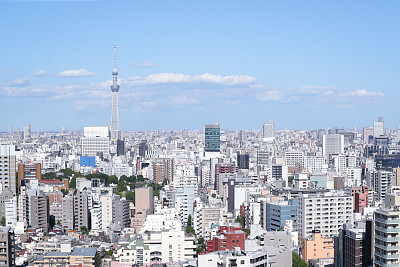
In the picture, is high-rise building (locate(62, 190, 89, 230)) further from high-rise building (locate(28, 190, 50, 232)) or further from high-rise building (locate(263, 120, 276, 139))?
high-rise building (locate(263, 120, 276, 139))

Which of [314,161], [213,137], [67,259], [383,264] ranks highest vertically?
[213,137]

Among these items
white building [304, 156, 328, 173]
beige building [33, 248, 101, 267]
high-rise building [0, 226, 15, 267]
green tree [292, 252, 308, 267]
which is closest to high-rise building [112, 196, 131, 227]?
beige building [33, 248, 101, 267]

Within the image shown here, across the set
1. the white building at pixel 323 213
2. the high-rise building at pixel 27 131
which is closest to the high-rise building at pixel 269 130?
the high-rise building at pixel 27 131

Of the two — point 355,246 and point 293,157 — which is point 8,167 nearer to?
point 355,246

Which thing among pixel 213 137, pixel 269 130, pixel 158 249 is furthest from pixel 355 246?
pixel 269 130

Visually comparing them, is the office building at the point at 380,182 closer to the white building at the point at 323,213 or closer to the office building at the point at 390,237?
the white building at the point at 323,213
